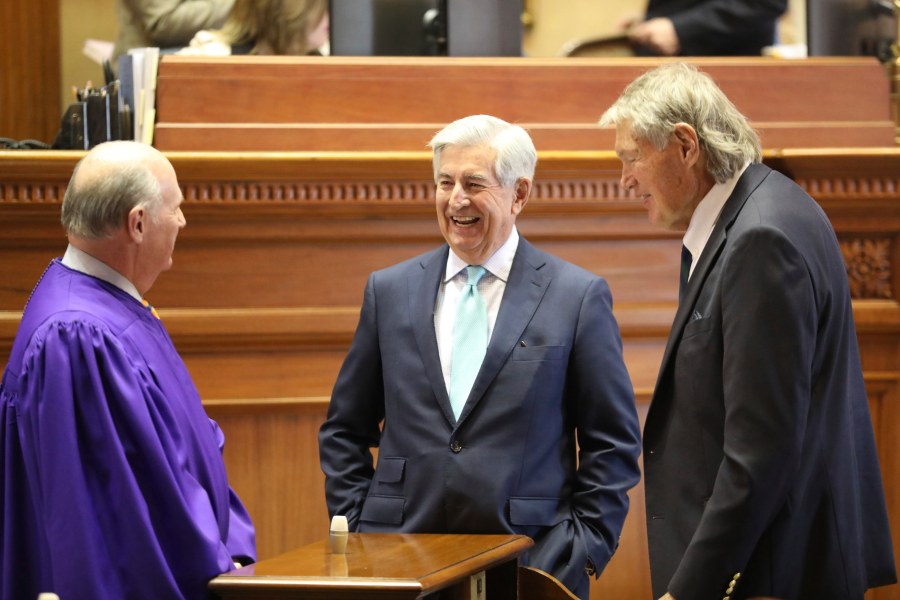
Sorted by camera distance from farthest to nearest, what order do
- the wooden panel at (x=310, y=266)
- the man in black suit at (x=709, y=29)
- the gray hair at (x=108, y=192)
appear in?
1. the man in black suit at (x=709, y=29)
2. the wooden panel at (x=310, y=266)
3. the gray hair at (x=108, y=192)

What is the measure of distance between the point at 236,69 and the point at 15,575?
2.00 metres

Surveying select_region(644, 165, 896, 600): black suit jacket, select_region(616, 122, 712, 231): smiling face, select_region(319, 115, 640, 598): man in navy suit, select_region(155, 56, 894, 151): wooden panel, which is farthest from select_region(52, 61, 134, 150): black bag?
select_region(644, 165, 896, 600): black suit jacket

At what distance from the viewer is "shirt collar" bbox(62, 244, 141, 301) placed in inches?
113

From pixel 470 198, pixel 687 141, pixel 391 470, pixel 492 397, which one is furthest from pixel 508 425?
pixel 687 141

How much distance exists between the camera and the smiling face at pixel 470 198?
128 inches

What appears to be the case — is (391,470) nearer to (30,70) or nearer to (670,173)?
(670,173)

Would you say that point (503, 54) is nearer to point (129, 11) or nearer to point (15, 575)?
point (129, 11)

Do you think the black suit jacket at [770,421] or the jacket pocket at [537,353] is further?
the jacket pocket at [537,353]

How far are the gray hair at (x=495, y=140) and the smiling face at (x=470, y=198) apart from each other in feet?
0.05

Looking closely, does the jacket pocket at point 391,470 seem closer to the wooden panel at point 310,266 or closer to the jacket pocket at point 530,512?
the jacket pocket at point 530,512

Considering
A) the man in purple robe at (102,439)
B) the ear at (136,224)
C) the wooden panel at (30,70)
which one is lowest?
the man in purple robe at (102,439)

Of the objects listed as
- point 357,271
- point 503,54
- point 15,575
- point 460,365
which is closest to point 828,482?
point 460,365

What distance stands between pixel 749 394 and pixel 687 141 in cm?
57

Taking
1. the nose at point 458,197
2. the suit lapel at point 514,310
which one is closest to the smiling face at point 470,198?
the nose at point 458,197
